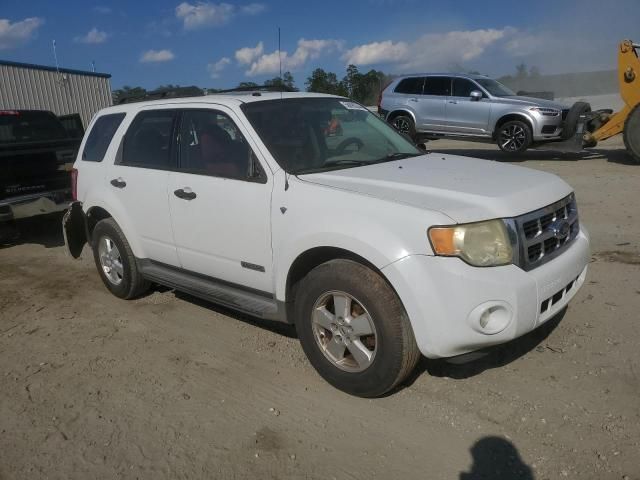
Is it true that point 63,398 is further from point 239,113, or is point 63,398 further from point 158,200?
point 239,113

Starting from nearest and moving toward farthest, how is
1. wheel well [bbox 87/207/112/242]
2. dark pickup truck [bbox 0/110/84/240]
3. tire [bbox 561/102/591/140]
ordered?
wheel well [bbox 87/207/112/242], dark pickup truck [bbox 0/110/84/240], tire [bbox 561/102/591/140]

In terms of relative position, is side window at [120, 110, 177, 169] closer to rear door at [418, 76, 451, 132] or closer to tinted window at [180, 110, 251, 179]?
tinted window at [180, 110, 251, 179]

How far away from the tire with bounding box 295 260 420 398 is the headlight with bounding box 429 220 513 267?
41cm

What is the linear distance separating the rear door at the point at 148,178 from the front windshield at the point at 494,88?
1032 centimetres

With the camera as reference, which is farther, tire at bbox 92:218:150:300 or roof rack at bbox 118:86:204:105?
tire at bbox 92:218:150:300

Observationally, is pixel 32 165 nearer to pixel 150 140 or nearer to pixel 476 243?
pixel 150 140

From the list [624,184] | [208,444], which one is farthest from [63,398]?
[624,184]

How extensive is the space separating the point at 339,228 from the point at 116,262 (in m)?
2.92

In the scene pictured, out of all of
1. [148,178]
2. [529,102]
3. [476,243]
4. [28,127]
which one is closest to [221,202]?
[148,178]

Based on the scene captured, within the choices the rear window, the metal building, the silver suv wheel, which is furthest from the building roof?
the silver suv wheel

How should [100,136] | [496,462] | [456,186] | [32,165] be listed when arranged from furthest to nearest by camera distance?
1. [32,165]
2. [100,136]
3. [456,186]
4. [496,462]

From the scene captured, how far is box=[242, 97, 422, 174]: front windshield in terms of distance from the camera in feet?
12.2

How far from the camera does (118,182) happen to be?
15.6ft

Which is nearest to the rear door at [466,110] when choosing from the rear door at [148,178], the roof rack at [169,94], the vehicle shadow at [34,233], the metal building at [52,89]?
the vehicle shadow at [34,233]
